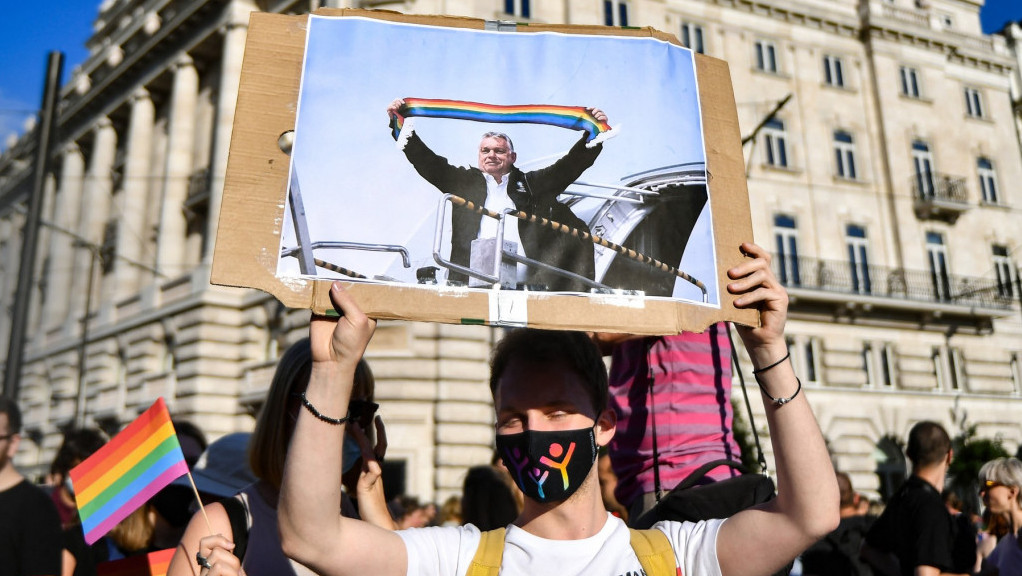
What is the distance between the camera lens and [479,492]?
17.0 feet

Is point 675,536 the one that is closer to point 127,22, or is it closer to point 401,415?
point 401,415

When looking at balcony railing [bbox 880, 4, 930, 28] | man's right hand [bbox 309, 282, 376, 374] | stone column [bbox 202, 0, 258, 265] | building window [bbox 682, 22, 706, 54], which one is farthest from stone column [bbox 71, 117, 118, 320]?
man's right hand [bbox 309, 282, 376, 374]

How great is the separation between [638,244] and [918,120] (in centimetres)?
2737

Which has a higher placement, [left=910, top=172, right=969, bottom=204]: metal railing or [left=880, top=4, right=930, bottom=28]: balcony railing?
[left=880, top=4, right=930, bottom=28]: balcony railing

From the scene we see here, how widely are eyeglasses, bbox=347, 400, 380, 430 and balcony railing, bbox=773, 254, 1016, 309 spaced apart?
66.5ft

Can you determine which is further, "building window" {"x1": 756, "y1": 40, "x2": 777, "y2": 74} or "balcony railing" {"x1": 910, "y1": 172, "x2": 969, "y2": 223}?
"balcony railing" {"x1": 910, "y1": 172, "x2": 969, "y2": 223}

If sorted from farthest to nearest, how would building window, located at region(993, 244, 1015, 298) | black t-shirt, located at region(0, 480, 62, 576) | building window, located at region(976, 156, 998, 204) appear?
building window, located at region(976, 156, 998, 204) → building window, located at region(993, 244, 1015, 298) → black t-shirt, located at region(0, 480, 62, 576)

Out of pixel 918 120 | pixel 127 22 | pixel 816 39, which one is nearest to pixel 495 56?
pixel 816 39

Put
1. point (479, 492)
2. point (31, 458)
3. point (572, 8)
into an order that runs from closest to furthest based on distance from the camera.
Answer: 1. point (479, 492)
2. point (572, 8)
3. point (31, 458)

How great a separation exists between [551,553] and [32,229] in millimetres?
7929

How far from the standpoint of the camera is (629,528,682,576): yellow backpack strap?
1.97m

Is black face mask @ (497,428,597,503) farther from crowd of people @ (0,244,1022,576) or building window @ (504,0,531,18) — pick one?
building window @ (504,0,531,18)

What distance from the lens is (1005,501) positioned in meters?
4.88

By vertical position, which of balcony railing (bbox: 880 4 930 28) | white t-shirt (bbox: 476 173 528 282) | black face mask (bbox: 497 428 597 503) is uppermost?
balcony railing (bbox: 880 4 930 28)
